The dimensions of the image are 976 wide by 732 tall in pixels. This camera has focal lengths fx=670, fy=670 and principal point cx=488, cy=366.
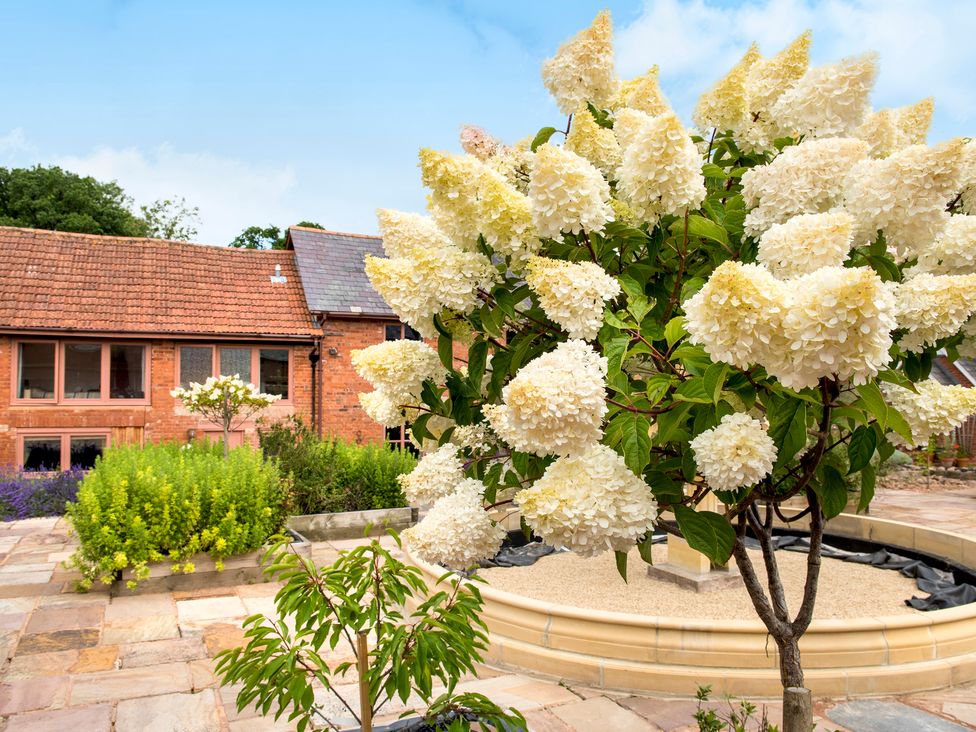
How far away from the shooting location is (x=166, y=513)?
22.7 feet

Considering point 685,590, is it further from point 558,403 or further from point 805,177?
point 558,403

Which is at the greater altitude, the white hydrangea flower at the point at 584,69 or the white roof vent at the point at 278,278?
the white roof vent at the point at 278,278

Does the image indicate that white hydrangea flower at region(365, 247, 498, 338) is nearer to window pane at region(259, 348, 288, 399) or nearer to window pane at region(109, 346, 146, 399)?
window pane at region(259, 348, 288, 399)

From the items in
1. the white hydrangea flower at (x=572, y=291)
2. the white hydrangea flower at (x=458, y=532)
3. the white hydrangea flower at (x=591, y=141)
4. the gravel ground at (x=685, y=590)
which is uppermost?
the white hydrangea flower at (x=591, y=141)

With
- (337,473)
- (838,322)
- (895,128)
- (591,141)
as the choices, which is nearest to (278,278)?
(337,473)

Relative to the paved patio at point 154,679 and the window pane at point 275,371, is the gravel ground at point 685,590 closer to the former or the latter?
the paved patio at point 154,679

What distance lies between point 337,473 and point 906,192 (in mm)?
9617

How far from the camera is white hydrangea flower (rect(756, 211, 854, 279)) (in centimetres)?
166

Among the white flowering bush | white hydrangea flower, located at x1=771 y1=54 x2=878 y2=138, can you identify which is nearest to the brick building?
the white flowering bush

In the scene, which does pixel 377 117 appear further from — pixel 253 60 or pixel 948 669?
pixel 948 669

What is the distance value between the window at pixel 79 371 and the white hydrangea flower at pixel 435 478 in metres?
14.8

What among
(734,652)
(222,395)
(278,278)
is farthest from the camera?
(278,278)

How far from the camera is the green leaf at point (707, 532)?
1.90m

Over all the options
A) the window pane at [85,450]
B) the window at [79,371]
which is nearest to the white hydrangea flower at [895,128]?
the window at [79,371]
